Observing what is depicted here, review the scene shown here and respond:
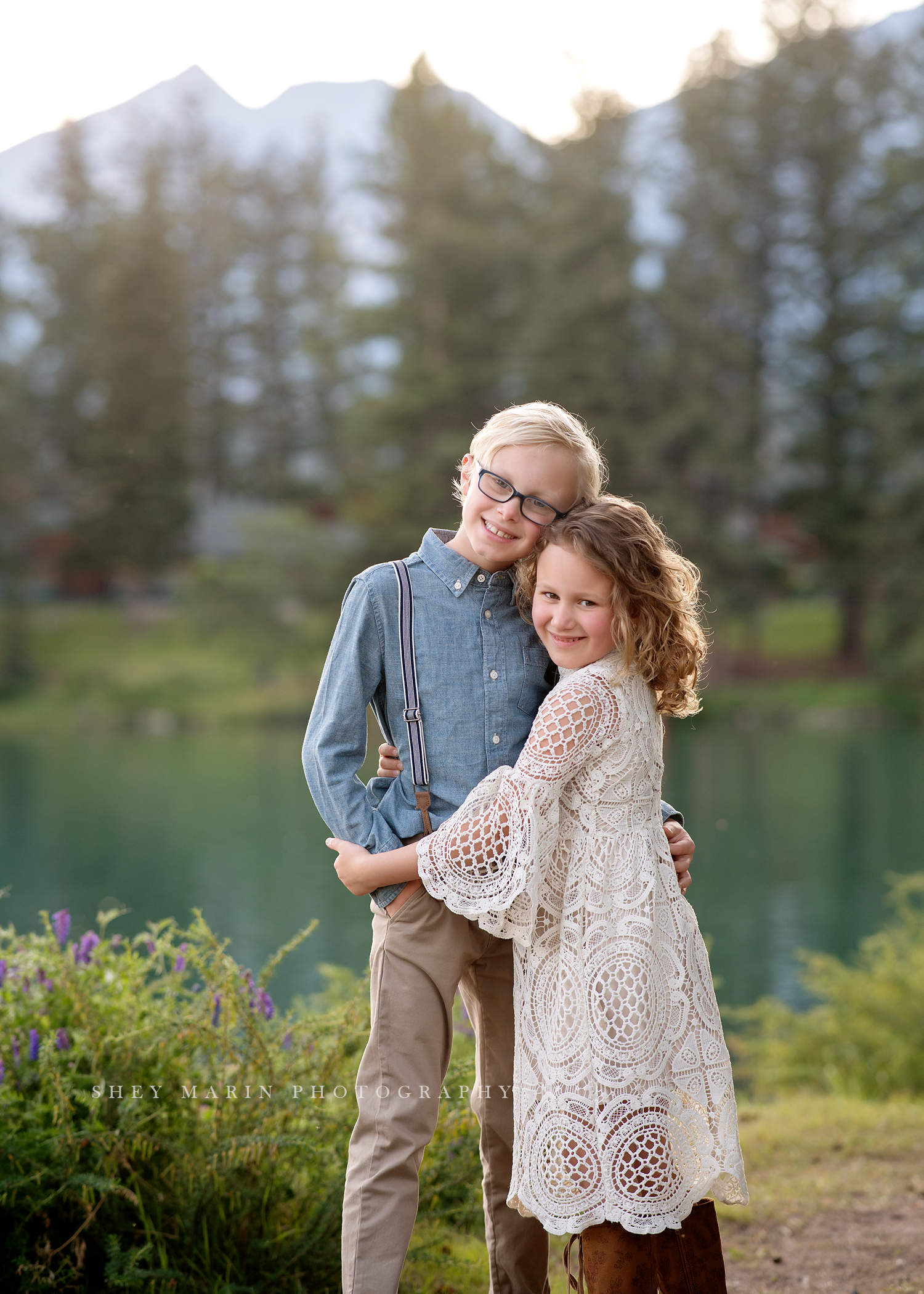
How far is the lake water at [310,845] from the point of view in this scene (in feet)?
27.5

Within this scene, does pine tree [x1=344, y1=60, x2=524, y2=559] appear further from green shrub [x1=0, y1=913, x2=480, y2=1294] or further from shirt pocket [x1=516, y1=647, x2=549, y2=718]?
shirt pocket [x1=516, y1=647, x2=549, y2=718]

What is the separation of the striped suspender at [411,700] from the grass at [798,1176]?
904mm

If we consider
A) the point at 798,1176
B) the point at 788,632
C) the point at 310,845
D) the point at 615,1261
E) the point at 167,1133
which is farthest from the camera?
the point at 788,632

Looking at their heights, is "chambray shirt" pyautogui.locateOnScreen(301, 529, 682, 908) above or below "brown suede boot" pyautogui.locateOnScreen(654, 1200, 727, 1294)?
above

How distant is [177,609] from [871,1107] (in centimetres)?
2226

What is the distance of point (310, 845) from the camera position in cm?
1166

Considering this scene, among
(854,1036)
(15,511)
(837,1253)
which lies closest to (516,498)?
(837,1253)

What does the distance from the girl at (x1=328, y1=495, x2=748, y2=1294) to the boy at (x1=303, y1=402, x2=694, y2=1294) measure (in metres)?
0.08

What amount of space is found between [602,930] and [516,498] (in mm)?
664

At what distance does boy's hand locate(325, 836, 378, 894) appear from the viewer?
1815 mm

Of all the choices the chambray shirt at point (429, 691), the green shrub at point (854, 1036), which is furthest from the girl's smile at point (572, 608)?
the green shrub at point (854, 1036)

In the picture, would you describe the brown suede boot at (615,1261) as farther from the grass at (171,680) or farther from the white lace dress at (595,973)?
the grass at (171,680)

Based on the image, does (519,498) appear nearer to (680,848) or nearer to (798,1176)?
(680,848)

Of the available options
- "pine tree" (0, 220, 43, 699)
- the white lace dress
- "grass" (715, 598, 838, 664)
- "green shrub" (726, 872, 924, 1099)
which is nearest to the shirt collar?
the white lace dress
